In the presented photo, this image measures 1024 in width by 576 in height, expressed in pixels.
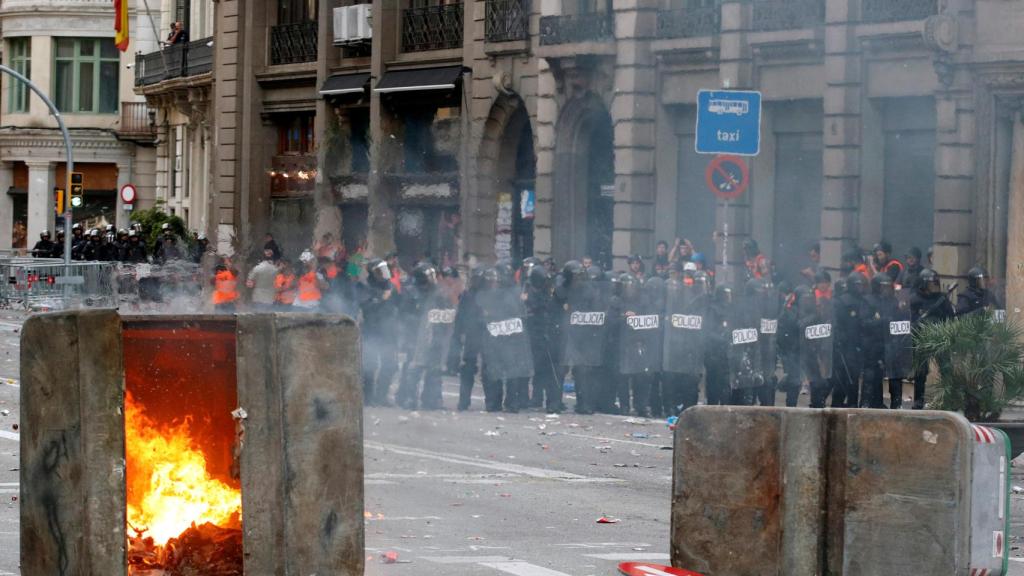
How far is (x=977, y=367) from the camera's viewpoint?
50.1ft

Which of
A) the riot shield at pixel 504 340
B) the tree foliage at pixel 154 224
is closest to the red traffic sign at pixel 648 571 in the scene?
the riot shield at pixel 504 340

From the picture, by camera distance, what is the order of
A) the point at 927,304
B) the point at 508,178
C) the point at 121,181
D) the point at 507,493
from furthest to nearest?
the point at 121,181 < the point at 508,178 < the point at 927,304 < the point at 507,493

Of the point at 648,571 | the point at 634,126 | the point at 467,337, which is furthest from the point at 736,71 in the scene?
the point at 648,571

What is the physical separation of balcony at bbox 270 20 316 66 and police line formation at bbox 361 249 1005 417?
2180 cm

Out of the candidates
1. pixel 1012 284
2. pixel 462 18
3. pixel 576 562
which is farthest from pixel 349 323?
pixel 462 18

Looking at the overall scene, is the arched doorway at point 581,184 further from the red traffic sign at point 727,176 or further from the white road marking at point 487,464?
the white road marking at point 487,464

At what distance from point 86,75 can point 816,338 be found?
47675 millimetres

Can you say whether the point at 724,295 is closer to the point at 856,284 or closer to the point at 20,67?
the point at 856,284

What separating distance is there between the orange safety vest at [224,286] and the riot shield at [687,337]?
580cm

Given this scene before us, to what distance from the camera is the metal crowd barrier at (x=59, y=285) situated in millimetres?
37250

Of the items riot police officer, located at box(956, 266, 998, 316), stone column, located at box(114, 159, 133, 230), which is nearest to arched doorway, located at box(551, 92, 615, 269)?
riot police officer, located at box(956, 266, 998, 316)

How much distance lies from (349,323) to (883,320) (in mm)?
12109

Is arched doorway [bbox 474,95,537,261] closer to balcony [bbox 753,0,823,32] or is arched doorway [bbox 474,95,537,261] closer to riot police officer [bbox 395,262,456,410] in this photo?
balcony [bbox 753,0,823,32]

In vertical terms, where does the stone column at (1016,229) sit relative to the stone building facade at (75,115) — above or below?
below
